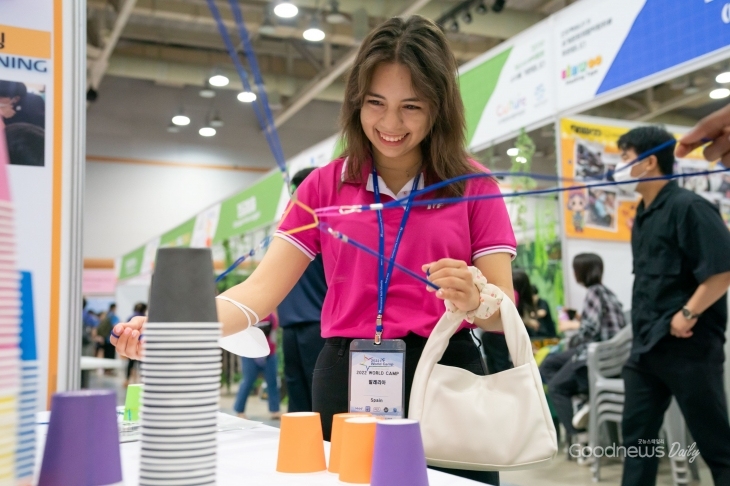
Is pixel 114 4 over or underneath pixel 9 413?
over

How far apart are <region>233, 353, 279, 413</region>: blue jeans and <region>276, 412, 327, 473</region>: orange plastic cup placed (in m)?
5.17

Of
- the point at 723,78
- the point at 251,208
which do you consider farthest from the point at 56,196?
the point at 251,208

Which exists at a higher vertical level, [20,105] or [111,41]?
[111,41]

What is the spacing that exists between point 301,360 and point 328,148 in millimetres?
3443

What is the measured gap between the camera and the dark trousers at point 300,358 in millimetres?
3127

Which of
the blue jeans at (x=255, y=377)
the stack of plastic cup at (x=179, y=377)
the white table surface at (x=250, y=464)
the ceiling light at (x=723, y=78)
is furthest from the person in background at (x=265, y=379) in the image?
the stack of plastic cup at (x=179, y=377)

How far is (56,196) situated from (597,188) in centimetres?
312

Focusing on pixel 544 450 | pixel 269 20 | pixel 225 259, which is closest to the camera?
pixel 544 450

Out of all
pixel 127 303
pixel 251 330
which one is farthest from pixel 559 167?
pixel 127 303

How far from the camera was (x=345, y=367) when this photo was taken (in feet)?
4.03

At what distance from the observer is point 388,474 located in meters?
0.70

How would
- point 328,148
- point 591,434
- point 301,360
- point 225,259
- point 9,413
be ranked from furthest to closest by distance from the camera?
point 225,259
point 328,148
point 591,434
point 301,360
point 9,413

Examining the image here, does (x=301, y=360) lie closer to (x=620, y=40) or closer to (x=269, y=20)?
(x=620, y=40)

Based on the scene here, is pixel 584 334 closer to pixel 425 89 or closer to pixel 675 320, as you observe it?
pixel 675 320
